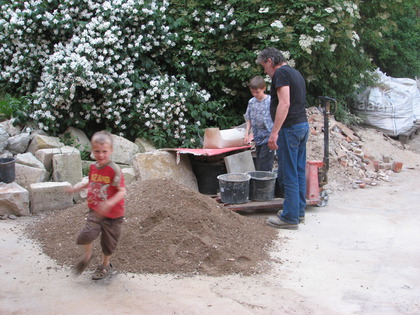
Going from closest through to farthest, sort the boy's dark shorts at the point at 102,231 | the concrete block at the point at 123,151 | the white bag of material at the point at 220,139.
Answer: the boy's dark shorts at the point at 102,231 → the white bag of material at the point at 220,139 → the concrete block at the point at 123,151

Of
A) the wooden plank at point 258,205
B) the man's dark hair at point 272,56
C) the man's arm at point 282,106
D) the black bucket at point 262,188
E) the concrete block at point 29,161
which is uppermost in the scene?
the man's dark hair at point 272,56

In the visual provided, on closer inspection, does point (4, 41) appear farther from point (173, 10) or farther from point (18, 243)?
point (18, 243)

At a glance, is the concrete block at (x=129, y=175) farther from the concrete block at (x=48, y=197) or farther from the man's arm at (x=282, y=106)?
the man's arm at (x=282, y=106)

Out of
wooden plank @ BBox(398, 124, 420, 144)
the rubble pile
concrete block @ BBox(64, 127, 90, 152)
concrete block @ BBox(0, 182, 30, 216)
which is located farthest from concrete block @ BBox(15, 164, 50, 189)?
wooden plank @ BBox(398, 124, 420, 144)

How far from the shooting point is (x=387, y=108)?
34.3 feet

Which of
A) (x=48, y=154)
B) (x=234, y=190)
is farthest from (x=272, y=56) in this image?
(x=48, y=154)

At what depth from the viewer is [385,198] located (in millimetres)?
7086

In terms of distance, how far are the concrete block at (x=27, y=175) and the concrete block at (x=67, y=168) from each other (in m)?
0.20

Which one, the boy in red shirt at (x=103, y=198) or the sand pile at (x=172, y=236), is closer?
the boy in red shirt at (x=103, y=198)

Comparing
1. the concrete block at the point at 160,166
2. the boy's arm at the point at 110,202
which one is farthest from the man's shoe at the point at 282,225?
the boy's arm at the point at 110,202

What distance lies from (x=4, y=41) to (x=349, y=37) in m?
5.60

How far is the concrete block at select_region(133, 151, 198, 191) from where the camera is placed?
6.63 m

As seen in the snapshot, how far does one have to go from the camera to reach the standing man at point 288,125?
5.20m

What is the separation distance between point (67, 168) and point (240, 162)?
7.34ft
